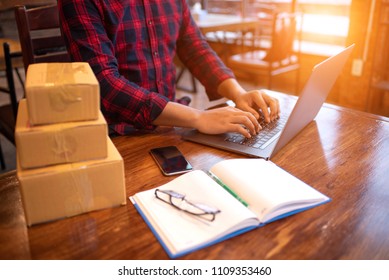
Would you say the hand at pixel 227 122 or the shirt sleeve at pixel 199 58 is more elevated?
the shirt sleeve at pixel 199 58

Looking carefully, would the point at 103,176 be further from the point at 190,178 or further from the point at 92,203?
the point at 190,178

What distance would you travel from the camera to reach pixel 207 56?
1550 millimetres

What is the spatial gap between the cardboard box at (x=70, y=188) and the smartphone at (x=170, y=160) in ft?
0.56

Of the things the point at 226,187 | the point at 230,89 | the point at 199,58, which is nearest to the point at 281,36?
the point at 199,58

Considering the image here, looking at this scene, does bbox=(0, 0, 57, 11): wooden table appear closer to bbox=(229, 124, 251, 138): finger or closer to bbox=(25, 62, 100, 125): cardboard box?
bbox=(229, 124, 251, 138): finger

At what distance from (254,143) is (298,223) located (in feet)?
1.19

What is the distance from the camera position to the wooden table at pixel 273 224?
679mm

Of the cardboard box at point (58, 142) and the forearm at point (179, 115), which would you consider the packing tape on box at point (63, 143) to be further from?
the forearm at point (179, 115)

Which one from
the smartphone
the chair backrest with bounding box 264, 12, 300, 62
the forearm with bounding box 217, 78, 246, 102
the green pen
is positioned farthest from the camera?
the chair backrest with bounding box 264, 12, 300, 62

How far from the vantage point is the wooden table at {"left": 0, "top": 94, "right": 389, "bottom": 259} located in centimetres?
68

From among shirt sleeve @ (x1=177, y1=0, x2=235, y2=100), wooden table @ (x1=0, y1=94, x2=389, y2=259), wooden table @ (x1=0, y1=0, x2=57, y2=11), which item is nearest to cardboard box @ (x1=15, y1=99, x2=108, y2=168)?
wooden table @ (x1=0, y1=94, x2=389, y2=259)

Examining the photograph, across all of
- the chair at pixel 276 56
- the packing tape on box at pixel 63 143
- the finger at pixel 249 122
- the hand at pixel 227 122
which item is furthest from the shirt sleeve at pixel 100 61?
the chair at pixel 276 56

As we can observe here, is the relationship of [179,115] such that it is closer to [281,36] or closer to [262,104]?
[262,104]

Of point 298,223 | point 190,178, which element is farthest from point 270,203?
point 190,178
